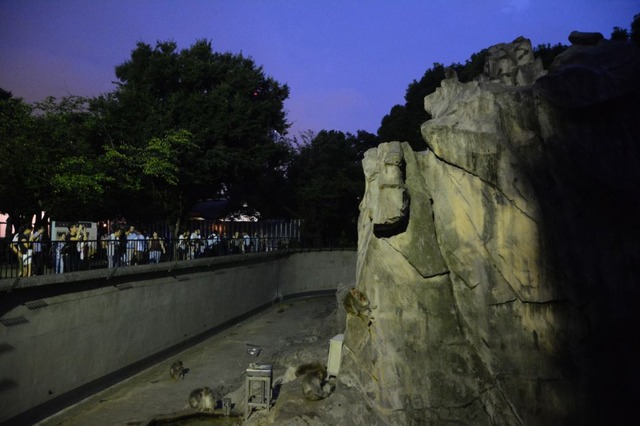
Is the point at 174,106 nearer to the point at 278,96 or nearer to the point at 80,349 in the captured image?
the point at 278,96

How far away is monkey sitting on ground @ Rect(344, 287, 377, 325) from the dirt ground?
5.17ft

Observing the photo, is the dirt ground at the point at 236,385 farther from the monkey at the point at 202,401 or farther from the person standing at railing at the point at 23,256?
the person standing at railing at the point at 23,256

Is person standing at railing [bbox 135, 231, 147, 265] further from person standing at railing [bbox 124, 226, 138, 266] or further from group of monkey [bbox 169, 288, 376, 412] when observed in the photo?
group of monkey [bbox 169, 288, 376, 412]

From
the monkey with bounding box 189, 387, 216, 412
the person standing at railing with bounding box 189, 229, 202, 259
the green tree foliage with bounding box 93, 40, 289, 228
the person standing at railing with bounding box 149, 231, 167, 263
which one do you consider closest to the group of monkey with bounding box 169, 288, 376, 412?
the monkey with bounding box 189, 387, 216, 412

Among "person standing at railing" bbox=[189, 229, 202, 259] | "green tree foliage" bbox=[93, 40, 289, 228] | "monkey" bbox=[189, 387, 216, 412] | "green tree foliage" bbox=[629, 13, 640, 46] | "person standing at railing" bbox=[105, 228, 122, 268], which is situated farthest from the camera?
"green tree foliage" bbox=[93, 40, 289, 228]

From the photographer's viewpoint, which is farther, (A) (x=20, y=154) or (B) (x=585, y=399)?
(A) (x=20, y=154)

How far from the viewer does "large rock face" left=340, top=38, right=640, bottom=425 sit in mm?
10383

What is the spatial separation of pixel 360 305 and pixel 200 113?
86.2 feet

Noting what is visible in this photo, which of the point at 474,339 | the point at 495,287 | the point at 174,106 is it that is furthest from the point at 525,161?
the point at 174,106

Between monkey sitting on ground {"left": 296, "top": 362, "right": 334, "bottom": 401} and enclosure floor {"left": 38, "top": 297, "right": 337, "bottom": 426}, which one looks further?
enclosure floor {"left": 38, "top": 297, "right": 337, "bottom": 426}

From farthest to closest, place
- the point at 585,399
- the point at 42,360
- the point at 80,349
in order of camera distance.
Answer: the point at 80,349 → the point at 42,360 → the point at 585,399

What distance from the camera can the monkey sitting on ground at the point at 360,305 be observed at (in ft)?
39.3

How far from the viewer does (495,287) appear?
11.1 m

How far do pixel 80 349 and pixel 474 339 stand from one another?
1098 cm
